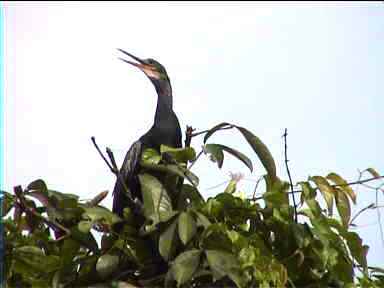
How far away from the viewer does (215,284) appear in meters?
1.11

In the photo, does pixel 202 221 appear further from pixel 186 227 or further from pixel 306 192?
pixel 306 192

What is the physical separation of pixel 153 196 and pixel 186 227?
0.34 ft

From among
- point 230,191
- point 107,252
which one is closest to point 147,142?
point 230,191

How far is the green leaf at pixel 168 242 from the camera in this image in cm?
112

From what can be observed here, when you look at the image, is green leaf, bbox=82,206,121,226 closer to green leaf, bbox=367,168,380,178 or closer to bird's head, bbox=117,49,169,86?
green leaf, bbox=367,168,380,178

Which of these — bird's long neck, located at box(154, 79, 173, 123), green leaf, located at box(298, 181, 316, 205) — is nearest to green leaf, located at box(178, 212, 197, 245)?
green leaf, located at box(298, 181, 316, 205)

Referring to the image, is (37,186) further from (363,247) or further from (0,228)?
(363,247)

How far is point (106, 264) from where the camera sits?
1.13m

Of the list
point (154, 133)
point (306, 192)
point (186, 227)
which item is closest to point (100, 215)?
point (186, 227)

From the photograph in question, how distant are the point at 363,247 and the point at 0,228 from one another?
627 mm

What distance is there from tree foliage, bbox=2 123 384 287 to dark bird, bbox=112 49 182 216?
348 mm

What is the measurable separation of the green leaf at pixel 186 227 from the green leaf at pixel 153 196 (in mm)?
57

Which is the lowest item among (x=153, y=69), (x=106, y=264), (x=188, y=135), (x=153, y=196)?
(x=106, y=264)

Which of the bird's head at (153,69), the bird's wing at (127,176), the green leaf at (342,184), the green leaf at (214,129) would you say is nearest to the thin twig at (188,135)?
the green leaf at (214,129)
